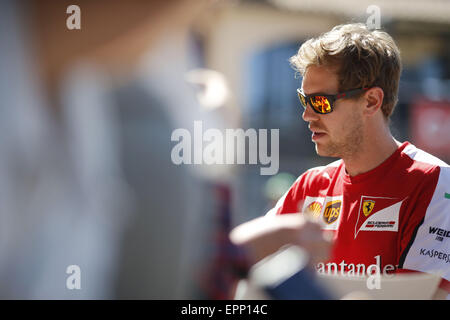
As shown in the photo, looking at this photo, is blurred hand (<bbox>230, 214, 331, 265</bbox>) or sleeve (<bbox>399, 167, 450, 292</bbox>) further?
sleeve (<bbox>399, 167, 450, 292</bbox>)

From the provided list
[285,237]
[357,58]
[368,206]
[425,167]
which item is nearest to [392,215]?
[368,206]

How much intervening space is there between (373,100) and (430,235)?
55 centimetres

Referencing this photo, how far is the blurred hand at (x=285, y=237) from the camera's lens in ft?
3.72

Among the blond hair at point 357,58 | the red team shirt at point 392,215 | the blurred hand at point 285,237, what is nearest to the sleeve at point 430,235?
the red team shirt at point 392,215

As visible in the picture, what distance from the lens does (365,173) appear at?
185 centimetres

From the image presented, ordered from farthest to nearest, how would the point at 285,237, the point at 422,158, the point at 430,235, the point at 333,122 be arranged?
1. the point at 333,122
2. the point at 422,158
3. the point at 430,235
4. the point at 285,237

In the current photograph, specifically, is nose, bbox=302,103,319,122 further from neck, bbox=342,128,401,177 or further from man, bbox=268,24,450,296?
neck, bbox=342,128,401,177

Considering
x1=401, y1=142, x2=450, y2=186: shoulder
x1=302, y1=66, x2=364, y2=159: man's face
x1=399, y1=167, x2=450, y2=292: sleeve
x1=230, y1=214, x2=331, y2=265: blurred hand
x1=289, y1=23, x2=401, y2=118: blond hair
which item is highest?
x1=289, y1=23, x2=401, y2=118: blond hair

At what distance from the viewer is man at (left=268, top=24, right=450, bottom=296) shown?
1679 millimetres

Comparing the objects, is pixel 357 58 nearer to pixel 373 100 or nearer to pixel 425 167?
pixel 373 100

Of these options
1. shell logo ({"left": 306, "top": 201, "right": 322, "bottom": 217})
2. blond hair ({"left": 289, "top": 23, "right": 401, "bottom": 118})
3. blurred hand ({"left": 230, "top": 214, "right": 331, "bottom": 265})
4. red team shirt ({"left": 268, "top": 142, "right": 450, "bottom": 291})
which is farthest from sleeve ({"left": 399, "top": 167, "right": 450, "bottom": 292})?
blurred hand ({"left": 230, "top": 214, "right": 331, "bottom": 265})

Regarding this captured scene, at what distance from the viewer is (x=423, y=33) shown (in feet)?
27.2

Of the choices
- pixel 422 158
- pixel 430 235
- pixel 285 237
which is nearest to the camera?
pixel 285 237

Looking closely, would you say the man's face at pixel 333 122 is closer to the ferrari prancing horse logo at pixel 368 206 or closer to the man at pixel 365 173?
the man at pixel 365 173
